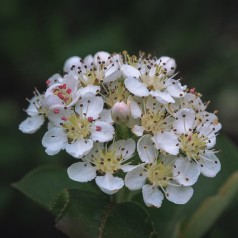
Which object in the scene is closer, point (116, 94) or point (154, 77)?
point (116, 94)

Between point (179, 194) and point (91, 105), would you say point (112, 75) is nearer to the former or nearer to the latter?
point (91, 105)

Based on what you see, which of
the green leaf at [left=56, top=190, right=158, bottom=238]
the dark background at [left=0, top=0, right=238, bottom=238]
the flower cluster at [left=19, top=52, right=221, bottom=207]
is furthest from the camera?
the dark background at [left=0, top=0, right=238, bottom=238]

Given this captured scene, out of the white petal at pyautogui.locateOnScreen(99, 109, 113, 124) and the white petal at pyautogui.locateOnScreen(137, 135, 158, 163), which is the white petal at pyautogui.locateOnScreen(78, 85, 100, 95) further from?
the white petal at pyautogui.locateOnScreen(137, 135, 158, 163)

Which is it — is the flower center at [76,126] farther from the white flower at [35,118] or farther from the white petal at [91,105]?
the white flower at [35,118]

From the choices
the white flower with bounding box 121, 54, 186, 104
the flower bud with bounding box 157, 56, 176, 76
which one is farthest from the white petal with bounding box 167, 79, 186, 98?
the flower bud with bounding box 157, 56, 176, 76

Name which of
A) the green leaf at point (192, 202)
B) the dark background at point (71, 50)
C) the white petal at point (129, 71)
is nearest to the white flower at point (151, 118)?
the white petal at point (129, 71)

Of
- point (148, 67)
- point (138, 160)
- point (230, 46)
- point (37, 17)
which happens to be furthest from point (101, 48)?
point (138, 160)

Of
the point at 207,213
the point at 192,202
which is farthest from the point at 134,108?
the point at 192,202
